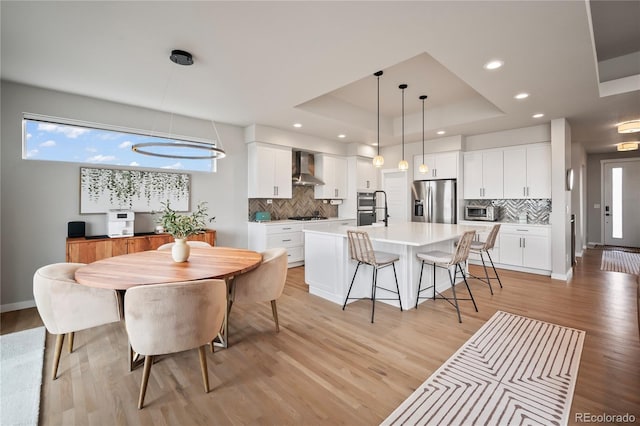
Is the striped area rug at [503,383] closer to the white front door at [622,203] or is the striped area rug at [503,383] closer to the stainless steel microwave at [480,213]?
the stainless steel microwave at [480,213]

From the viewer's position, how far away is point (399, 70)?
12.1 ft

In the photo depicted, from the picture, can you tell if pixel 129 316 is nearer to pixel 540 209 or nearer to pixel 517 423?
pixel 517 423

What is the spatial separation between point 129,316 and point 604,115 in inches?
256

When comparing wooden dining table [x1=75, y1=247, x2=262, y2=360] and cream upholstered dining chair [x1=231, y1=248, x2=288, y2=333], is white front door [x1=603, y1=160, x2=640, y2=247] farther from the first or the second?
wooden dining table [x1=75, y1=247, x2=262, y2=360]

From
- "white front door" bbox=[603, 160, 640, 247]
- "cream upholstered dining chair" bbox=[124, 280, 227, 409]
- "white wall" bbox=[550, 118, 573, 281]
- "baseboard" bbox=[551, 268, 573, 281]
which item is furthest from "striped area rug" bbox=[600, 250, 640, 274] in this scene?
"cream upholstered dining chair" bbox=[124, 280, 227, 409]

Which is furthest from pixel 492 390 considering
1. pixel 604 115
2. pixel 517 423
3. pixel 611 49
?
pixel 604 115

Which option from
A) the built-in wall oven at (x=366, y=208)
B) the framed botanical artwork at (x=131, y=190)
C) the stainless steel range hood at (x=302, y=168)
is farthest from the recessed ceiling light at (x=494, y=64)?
the framed botanical artwork at (x=131, y=190)

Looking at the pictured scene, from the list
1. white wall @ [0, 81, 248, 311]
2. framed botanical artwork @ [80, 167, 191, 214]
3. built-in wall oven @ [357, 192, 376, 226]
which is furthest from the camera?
built-in wall oven @ [357, 192, 376, 226]

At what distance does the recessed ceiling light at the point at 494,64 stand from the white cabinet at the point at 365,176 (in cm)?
389

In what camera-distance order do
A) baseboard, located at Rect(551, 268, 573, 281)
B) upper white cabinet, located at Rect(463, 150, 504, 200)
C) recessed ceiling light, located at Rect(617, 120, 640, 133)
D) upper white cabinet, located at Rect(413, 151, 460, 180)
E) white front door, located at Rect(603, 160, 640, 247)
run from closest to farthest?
recessed ceiling light, located at Rect(617, 120, 640, 133) < baseboard, located at Rect(551, 268, 573, 281) < upper white cabinet, located at Rect(463, 150, 504, 200) < upper white cabinet, located at Rect(413, 151, 460, 180) < white front door, located at Rect(603, 160, 640, 247)

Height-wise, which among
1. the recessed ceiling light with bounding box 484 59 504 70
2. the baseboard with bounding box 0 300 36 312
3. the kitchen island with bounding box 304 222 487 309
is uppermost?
the recessed ceiling light with bounding box 484 59 504 70

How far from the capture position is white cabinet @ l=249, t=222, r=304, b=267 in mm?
5098

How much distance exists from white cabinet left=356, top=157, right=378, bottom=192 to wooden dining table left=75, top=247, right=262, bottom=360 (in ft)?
14.3

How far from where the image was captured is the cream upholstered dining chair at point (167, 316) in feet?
5.61
